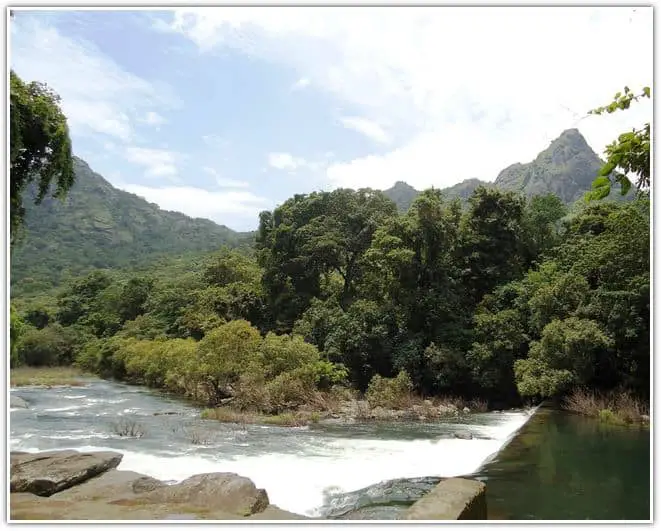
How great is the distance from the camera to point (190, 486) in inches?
269

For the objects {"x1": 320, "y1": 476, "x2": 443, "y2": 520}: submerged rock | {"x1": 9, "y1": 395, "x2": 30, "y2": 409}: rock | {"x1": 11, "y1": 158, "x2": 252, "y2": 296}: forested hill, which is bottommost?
{"x1": 9, "y1": 395, "x2": 30, "y2": 409}: rock

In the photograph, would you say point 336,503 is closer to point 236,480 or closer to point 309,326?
point 236,480

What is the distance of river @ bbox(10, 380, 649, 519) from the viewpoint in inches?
306

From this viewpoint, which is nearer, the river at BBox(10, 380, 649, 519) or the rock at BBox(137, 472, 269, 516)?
the rock at BBox(137, 472, 269, 516)

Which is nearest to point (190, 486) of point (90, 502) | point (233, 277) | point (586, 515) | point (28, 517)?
point (90, 502)

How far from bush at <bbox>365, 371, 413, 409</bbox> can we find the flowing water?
88.9 inches

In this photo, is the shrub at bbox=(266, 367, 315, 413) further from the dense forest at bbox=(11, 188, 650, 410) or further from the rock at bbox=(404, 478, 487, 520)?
the rock at bbox=(404, 478, 487, 520)

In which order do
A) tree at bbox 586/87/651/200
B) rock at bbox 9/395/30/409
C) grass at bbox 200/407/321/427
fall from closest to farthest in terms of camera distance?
tree at bbox 586/87/651/200, grass at bbox 200/407/321/427, rock at bbox 9/395/30/409

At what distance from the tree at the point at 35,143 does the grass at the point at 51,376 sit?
14.9 meters

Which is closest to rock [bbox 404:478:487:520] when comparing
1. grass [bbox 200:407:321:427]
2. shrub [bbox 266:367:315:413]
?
grass [bbox 200:407:321:427]

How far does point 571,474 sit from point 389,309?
11.9 m

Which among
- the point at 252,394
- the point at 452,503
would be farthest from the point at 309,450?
the point at 452,503

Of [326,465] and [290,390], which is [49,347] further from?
[326,465]

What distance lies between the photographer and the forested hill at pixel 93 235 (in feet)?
43.0
